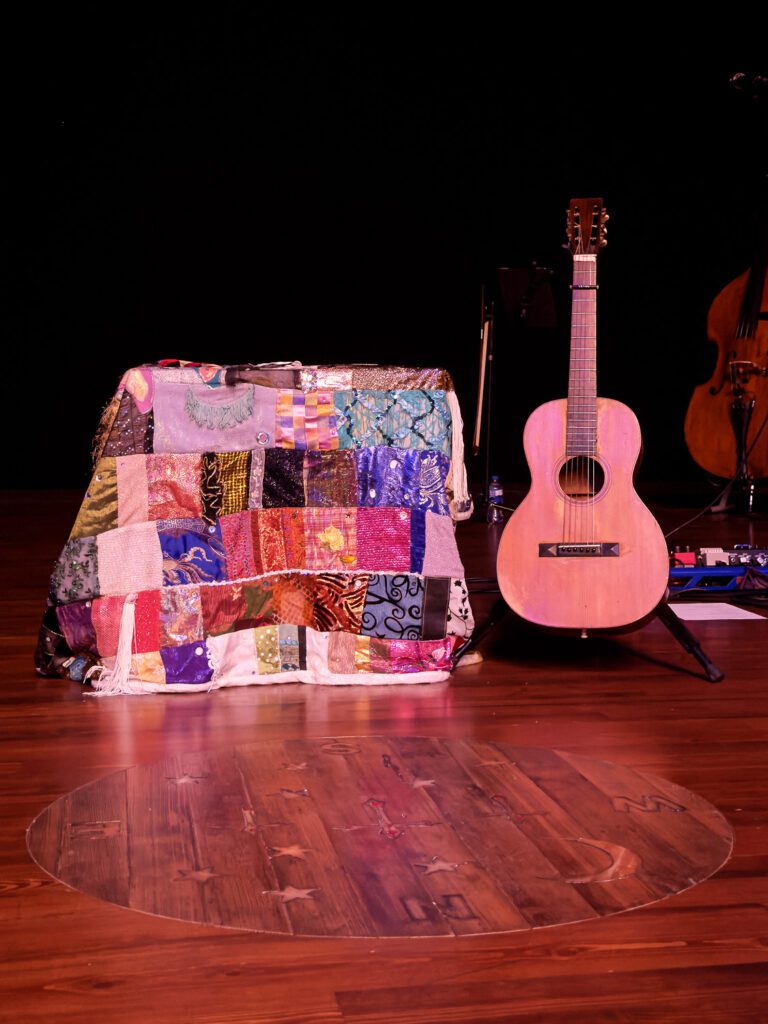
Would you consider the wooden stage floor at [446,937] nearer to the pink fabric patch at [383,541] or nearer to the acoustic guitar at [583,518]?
the acoustic guitar at [583,518]

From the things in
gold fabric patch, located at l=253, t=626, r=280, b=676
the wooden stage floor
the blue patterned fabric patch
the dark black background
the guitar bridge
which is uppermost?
the dark black background

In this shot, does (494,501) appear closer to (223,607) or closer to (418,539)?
(418,539)

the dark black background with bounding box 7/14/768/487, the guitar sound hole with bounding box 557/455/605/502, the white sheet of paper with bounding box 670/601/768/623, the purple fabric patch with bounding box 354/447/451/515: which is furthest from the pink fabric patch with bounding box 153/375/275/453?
the dark black background with bounding box 7/14/768/487

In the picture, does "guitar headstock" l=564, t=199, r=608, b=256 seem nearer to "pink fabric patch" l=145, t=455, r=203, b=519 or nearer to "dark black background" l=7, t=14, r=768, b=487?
"pink fabric patch" l=145, t=455, r=203, b=519

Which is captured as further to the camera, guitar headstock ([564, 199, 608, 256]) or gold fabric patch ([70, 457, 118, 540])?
guitar headstock ([564, 199, 608, 256])

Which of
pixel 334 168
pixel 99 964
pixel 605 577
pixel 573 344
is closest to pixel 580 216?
pixel 573 344

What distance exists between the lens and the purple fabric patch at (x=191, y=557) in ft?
9.66

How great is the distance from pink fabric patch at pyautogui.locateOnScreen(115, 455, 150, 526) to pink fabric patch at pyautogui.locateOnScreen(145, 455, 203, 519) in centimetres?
2

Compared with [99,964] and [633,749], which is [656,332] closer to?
[633,749]

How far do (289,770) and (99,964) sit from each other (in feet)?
2.48

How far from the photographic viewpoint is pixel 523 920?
1691 millimetres

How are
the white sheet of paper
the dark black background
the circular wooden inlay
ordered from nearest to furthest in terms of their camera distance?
the circular wooden inlay, the white sheet of paper, the dark black background

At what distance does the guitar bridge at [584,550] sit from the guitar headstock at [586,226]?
74 centimetres

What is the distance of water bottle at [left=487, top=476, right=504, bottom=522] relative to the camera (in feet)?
19.4
